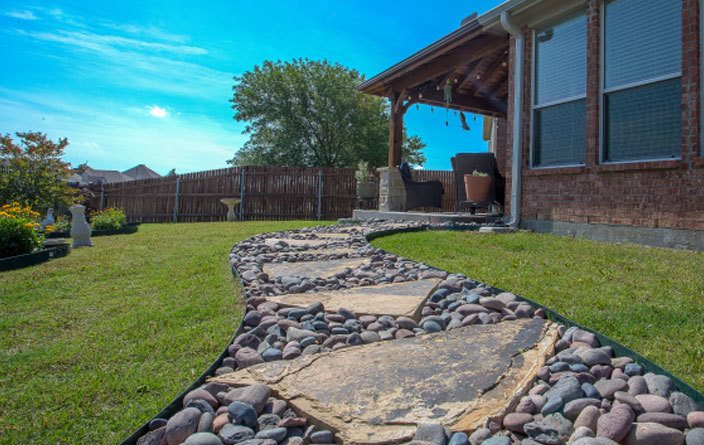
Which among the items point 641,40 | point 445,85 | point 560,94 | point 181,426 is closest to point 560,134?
point 560,94

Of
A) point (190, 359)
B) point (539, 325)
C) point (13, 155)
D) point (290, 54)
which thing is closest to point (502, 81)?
point (539, 325)

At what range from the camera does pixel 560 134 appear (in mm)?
5434

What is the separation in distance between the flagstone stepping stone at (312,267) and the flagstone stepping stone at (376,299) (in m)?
0.51

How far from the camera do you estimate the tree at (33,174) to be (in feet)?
30.8

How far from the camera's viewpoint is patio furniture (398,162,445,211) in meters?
8.30

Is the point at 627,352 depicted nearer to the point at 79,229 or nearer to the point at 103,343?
the point at 103,343

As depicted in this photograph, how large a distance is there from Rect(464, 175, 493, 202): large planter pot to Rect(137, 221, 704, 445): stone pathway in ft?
15.7

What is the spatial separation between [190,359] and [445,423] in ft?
3.82

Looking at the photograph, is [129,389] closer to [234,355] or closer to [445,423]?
[234,355]

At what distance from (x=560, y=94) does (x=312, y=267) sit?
400cm

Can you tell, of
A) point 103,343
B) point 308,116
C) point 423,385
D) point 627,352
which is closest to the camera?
point 423,385

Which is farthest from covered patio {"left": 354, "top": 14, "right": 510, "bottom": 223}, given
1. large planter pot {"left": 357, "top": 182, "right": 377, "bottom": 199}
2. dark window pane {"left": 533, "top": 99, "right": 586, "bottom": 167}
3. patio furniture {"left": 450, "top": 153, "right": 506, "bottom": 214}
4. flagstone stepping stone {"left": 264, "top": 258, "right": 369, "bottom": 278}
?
flagstone stepping stone {"left": 264, "top": 258, "right": 369, "bottom": 278}

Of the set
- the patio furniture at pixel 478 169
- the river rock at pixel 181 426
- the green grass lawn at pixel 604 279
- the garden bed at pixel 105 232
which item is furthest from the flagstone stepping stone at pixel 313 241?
the garden bed at pixel 105 232

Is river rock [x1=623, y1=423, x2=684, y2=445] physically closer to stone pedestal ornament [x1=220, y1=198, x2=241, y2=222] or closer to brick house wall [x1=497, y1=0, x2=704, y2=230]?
brick house wall [x1=497, y1=0, x2=704, y2=230]
